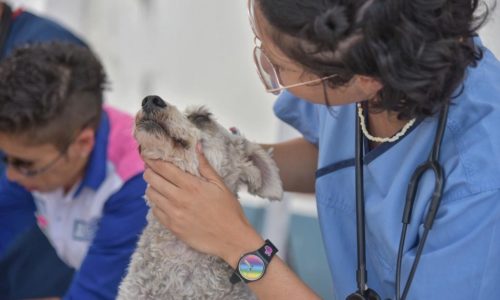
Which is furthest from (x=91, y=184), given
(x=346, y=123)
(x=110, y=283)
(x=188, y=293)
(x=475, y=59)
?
(x=475, y=59)

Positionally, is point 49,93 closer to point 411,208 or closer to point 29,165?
point 29,165

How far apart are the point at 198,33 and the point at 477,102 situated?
7.30 feet

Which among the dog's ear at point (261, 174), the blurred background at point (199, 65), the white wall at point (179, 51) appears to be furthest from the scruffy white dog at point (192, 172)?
the white wall at point (179, 51)

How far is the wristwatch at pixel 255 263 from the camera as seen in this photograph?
1336mm

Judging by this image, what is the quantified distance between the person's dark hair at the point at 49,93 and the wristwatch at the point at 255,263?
745 millimetres

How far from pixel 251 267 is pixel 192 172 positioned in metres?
0.22

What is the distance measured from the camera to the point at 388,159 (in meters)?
1.36

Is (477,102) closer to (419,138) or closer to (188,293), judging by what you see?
(419,138)

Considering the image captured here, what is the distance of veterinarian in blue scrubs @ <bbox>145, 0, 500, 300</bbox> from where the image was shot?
113cm

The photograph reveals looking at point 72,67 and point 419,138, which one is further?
point 72,67

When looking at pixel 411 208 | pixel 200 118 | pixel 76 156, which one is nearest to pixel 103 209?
pixel 76 156

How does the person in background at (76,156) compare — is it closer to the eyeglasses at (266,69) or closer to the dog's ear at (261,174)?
the dog's ear at (261,174)

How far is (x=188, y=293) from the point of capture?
1.53m

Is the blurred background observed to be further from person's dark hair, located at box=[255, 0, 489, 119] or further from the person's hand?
person's dark hair, located at box=[255, 0, 489, 119]
